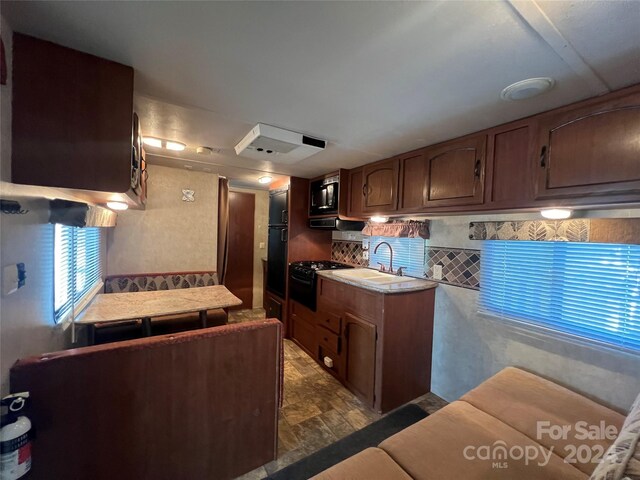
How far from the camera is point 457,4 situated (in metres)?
0.76

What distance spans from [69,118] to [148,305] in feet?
5.01

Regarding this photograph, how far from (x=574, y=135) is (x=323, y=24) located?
1.37 meters

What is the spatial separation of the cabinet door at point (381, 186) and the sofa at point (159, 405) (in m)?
1.47

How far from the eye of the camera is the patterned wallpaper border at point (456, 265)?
6.82ft

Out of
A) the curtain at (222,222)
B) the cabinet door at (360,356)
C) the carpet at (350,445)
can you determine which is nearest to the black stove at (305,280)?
the cabinet door at (360,356)

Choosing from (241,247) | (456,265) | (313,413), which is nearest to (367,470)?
(313,413)

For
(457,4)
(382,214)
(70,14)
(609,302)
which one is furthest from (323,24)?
(609,302)

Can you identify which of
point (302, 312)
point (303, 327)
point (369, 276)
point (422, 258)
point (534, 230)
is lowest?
point (303, 327)

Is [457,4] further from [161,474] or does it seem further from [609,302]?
[161,474]

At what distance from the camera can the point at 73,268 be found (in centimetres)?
170

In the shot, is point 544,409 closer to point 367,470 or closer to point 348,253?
point 367,470

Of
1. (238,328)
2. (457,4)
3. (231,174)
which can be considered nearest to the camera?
(457,4)

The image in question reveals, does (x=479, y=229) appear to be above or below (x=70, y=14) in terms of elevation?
below

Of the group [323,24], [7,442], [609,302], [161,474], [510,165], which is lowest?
[161,474]
